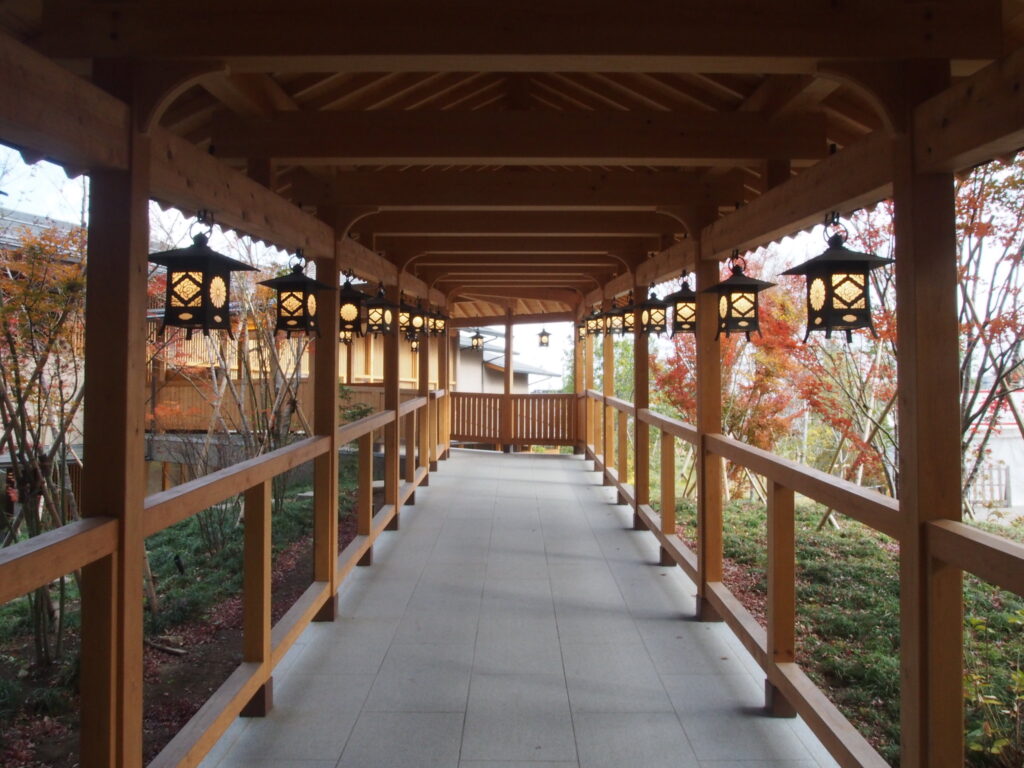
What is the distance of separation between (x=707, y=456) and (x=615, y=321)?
3.40 meters

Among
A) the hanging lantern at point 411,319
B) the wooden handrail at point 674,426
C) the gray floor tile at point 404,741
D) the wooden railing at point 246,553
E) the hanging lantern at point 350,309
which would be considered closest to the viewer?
the wooden railing at point 246,553

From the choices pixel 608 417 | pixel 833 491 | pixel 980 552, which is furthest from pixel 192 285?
pixel 608 417

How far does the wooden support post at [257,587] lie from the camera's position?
2.96 meters

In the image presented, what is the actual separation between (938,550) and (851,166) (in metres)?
1.35

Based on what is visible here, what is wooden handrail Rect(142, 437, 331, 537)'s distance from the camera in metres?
2.17

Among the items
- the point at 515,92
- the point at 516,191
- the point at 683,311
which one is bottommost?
the point at 683,311

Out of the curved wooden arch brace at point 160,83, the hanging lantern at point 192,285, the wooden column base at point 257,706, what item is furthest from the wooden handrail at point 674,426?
the curved wooden arch brace at point 160,83

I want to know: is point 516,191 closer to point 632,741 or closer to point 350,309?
point 350,309

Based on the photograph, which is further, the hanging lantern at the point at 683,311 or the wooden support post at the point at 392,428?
the wooden support post at the point at 392,428

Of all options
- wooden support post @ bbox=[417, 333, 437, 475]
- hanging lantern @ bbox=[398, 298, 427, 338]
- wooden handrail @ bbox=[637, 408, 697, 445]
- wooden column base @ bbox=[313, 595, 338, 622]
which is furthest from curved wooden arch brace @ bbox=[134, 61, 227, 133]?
wooden support post @ bbox=[417, 333, 437, 475]

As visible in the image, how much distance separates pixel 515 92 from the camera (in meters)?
4.64

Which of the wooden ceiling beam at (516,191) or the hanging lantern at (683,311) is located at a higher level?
the wooden ceiling beam at (516,191)

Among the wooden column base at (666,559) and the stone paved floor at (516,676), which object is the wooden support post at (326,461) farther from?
the wooden column base at (666,559)

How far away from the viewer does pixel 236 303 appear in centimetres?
679
